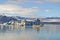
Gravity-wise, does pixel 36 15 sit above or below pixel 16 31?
above

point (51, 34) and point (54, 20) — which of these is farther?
point (51, 34)

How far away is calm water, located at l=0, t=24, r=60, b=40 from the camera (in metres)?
2.37

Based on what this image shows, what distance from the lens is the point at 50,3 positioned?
2.37m

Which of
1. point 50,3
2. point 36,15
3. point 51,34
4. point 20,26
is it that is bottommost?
point 51,34

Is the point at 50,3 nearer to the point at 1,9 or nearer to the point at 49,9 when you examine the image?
the point at 49,9

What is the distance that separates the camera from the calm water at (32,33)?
2.37 meters

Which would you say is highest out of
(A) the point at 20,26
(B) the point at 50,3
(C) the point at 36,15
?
(B) the point at 50,3

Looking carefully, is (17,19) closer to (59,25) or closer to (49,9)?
(49,9)

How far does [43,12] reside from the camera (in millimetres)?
2348

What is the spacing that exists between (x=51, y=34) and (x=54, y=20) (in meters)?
0.32

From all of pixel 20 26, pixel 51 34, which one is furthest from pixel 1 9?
pixel 51 34

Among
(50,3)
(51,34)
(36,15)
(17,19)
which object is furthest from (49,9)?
(17,19)

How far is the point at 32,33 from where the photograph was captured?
247 centimetres

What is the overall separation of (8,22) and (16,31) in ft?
0.82
